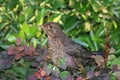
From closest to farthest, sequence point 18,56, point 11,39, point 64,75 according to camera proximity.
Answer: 1. point 64,75
2. point 18,56
3. point 11,39

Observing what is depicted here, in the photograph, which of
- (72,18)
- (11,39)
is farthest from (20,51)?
(72,18)

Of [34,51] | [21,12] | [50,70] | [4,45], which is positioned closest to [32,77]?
[50,70]

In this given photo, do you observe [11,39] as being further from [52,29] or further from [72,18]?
[72,18]

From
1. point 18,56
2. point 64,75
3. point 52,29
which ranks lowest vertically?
point 64,75

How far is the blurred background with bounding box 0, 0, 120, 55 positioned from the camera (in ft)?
14.5

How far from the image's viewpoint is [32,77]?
9.50 ft

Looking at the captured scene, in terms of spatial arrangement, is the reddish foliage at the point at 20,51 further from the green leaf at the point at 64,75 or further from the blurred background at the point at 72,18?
the blurred background at the point at 72,18

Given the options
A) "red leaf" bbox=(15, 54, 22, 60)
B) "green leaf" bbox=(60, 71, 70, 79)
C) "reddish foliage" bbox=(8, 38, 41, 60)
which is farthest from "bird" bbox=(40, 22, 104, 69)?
"green leaf" bbox=(60, 71, 70, 79)

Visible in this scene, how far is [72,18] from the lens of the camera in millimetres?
4500

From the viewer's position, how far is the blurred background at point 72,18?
443cm

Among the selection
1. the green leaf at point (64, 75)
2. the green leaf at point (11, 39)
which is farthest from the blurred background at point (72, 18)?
the green leaf at point (64, 75)

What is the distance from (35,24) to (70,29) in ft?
1.24

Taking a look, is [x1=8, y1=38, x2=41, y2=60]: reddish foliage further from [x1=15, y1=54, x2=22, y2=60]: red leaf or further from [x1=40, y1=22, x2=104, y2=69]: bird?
[x1=40, y1=22, x2=104, y2=69]: bird

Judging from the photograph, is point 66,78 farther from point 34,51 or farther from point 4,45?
point 4,45
